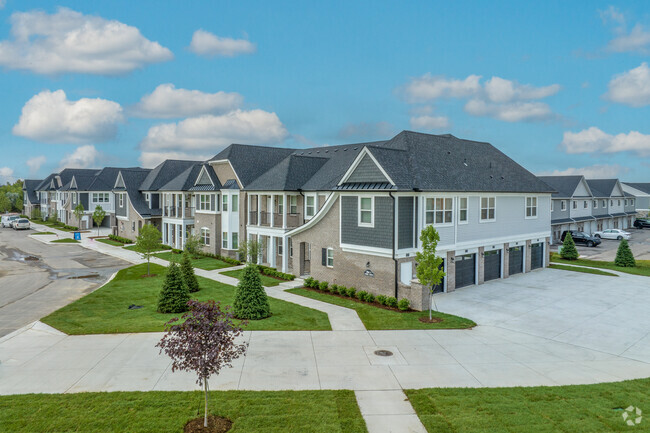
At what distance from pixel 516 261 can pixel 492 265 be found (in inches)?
140

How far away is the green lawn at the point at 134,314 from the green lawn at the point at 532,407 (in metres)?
7.13

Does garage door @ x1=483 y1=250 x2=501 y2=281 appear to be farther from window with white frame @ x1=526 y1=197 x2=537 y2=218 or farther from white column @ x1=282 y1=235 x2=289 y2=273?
white column @ x1=282 y1=235 x2=289 y2=273

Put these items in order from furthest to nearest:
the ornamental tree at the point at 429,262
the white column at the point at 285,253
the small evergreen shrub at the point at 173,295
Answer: the white column at the point at 285,253
the small evergreen shrub at the point at 173,295
the ornamental tree at the point at 429,262

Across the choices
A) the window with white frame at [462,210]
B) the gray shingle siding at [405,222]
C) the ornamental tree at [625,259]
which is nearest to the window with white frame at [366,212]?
the gray shingle siding at [405,222]

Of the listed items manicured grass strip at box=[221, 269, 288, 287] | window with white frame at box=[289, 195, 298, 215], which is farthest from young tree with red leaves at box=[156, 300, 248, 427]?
window with white frame at box=[289, 195, 298, 215]

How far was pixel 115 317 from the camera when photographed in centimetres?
1869

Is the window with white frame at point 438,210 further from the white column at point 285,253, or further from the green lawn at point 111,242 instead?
the green lawn at point 111,242

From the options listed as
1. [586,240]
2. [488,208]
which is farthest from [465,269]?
[586,240]

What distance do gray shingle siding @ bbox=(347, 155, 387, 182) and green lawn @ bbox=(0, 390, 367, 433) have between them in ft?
41.3

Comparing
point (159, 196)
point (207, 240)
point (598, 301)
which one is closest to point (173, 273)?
point (207, 240)

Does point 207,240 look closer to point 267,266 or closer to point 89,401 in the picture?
point 267,266

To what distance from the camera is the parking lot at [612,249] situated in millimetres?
41094

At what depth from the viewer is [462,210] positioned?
2470cm

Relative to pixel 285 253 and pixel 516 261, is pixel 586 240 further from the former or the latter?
pixel 285 253
